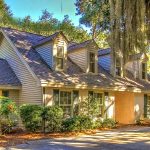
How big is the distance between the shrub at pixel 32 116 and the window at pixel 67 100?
7.55 feet

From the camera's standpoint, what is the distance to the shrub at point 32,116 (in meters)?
16.1

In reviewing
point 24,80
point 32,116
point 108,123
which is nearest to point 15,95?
point 24,80

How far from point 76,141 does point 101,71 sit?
9.92 meters

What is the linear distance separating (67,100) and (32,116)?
138 inches

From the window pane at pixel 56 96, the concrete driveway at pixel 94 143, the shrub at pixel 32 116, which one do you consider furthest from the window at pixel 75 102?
the concrete driveway at pixel 94 143

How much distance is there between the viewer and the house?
1833 centimetres

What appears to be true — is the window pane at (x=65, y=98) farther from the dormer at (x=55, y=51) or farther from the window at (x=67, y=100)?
the dormer at (x=55, y=51)

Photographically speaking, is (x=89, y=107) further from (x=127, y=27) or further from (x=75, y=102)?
(x=127, y=27)

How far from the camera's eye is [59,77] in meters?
18.6

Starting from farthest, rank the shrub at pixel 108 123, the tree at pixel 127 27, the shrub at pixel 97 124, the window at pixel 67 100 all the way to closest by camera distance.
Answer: the shrub at pixel 108 123
the shrub at pixel 97 124
the window at pixel 67 100
the tree at pixel 127 27

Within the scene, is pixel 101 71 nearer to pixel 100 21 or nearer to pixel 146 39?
pixel 100 21

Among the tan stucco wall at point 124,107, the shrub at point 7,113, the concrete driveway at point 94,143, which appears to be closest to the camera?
the concrete driveway at point 94,143

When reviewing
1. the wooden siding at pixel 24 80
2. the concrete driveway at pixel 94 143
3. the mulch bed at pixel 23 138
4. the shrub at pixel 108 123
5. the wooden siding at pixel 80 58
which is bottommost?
the concrete driveway at pixel 94 143

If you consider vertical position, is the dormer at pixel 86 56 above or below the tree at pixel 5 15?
below
